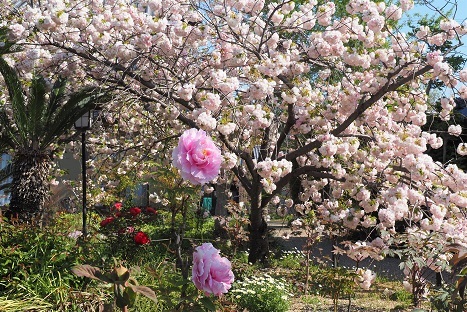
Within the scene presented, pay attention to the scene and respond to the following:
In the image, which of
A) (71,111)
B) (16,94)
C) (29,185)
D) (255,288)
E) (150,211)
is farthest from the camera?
(71,111)

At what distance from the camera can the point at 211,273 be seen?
215 centimetres

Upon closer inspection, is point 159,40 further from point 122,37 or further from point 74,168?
point 74,168

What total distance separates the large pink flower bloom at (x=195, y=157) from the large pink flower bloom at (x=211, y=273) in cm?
33

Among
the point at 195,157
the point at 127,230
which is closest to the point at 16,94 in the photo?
the point at 127,230

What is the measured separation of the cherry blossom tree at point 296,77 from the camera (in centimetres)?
565

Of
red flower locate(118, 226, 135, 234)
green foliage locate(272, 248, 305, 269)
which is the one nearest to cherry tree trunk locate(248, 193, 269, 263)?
green foliage locate(272, 248, 305, 269)

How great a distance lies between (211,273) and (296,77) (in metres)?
4.79

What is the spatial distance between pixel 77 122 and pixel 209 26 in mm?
2625

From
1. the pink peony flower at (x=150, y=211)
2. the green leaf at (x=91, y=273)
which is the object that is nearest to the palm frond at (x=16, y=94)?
the pink peony flower at (x=150, y=211)

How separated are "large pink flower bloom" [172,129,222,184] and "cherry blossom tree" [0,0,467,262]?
3.06 metres

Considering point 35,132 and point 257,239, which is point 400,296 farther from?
point 35,132

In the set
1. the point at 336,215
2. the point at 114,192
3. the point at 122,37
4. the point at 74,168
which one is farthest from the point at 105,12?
the point at 74,168

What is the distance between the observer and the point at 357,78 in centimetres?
680

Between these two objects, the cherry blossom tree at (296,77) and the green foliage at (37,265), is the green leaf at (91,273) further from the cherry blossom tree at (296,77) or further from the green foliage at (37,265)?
the cherry blossom tree at (296,77)
